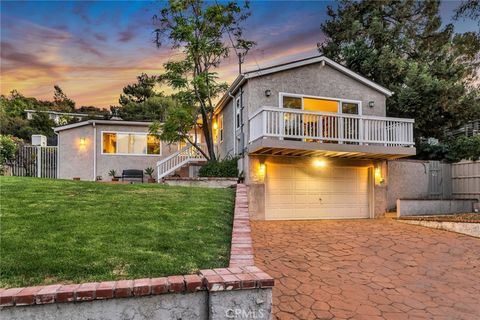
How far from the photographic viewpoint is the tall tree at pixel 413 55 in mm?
17453

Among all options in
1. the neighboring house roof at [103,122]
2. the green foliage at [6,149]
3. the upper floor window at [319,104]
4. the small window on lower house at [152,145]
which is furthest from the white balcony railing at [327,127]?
the green foliage at [6,149]

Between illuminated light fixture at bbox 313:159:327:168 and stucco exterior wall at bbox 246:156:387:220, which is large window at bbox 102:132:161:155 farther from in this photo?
illuminated light fixture at bbox 313:159:327:168

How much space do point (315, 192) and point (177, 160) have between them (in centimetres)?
751

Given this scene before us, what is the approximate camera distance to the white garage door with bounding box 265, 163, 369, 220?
496 inches

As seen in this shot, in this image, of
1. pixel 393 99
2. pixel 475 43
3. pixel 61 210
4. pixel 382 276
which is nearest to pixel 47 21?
pixel 61 210

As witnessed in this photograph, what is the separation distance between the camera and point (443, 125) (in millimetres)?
18438

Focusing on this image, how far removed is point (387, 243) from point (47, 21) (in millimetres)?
13686

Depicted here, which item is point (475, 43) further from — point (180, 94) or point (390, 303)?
point (390, 303)

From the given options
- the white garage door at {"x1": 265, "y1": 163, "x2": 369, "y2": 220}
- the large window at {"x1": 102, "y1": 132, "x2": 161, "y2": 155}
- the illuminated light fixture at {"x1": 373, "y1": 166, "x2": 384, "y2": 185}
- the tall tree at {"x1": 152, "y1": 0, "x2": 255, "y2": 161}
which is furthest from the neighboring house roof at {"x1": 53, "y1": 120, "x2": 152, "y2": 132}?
the illuminated light fixture at {"x1": 373, "y1": 166, "x2": 384, "y2": 185}

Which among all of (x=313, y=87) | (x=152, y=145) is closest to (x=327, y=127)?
(x=313, y=87)

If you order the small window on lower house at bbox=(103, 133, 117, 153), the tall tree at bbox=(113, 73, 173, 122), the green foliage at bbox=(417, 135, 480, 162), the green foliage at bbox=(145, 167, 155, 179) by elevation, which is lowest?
the green foliage at bbox=(145, 167, 155, 179)

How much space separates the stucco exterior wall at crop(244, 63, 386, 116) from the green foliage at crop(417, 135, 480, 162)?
4.41 m


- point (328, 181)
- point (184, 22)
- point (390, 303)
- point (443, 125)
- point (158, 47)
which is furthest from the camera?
point (443, 125)

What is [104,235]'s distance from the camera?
4773mm
